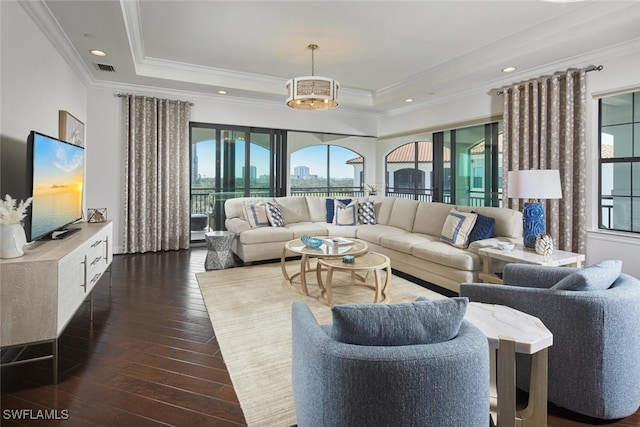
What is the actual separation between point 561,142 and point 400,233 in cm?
220

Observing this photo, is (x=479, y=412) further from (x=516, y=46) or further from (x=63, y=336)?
(x=516, y=46)

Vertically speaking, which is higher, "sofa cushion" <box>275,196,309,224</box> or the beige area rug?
"sofa cushion" <box>275,196,309,224</box>

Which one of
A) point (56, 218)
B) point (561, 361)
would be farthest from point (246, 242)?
point (561, 361)

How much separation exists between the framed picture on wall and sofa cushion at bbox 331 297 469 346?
4.04m

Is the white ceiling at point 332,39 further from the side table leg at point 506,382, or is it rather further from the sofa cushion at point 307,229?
the side table leg at point 506,382

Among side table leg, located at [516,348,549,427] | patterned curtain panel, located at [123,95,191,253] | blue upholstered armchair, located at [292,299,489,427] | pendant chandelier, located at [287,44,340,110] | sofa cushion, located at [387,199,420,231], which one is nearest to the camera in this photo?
blue upholstered armchair, located at [292,299,489,427]

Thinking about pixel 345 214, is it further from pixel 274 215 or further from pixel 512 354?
pixel 512 354

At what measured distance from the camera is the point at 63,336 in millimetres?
2602

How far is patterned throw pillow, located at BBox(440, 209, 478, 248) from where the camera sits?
12.8 feet

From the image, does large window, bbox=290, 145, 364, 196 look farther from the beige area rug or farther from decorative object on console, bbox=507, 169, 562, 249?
decorative object on console, bbox=507, 169, 562, 249

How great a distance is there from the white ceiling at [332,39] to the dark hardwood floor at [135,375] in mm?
2629

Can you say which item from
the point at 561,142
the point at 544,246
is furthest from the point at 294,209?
the point at 561,142

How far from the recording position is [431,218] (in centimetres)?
465

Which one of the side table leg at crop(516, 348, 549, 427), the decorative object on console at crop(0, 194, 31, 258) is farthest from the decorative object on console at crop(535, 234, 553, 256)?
the decorative object on console at crop(0, 194, 31, 258)
